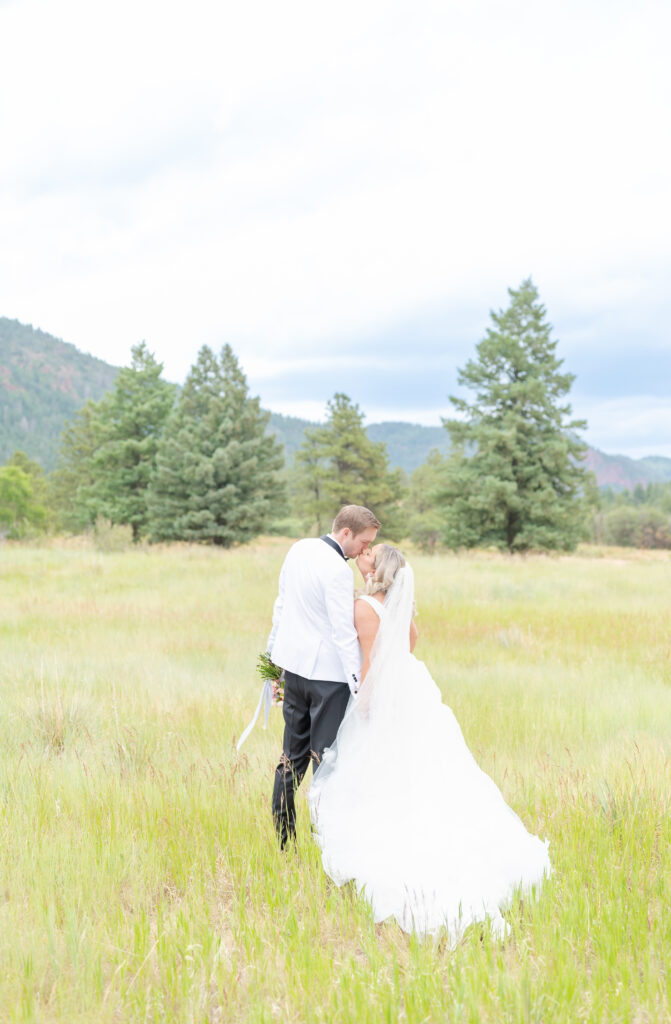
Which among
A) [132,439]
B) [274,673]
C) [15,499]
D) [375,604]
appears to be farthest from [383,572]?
[15,499]

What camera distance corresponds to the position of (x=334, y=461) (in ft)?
151

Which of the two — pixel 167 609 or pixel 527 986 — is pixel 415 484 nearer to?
pixel 167 609

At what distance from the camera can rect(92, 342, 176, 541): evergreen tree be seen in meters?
35.6

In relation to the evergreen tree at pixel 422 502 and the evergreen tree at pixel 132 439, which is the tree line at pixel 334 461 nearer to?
the evergreen tree at pixel 132 439

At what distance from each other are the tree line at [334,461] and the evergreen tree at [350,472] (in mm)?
97

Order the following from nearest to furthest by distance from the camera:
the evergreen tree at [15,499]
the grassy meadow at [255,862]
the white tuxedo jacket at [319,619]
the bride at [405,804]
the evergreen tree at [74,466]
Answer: the grassy meadow at [255,862], the bride at [405,804], the white tuxedo jacket at [319,619], the evergreen tree at [74,466], the evergreen tree at [15,499]

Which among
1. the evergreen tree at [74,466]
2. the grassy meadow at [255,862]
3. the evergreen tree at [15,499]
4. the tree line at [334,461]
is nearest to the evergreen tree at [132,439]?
the tree line at [334,461]

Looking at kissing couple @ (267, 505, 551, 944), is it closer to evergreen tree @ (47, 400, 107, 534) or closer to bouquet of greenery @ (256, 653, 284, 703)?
bouquet of greenery @ (256, 653, 284, 703)

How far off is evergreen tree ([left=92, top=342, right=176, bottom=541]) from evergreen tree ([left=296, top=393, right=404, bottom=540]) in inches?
443

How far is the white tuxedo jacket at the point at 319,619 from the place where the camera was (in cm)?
373

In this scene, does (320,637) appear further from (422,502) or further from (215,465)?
(422,502)

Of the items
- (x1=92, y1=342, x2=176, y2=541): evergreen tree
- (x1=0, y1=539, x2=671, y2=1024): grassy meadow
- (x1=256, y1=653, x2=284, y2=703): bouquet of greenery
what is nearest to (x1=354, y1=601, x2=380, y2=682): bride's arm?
(x1=256, y1=653, x2=284, y2=703): bouquet of greenery

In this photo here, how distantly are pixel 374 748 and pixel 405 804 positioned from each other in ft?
1.14

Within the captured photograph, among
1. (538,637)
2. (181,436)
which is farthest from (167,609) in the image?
(181,436)
